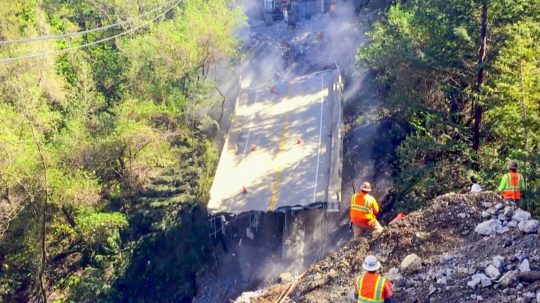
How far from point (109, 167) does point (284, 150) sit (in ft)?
23.9

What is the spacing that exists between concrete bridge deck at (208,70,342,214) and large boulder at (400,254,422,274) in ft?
26.2

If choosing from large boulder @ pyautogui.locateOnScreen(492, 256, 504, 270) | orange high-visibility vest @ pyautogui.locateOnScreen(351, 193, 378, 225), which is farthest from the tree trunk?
large boulder @ pyautogui.locateOnScreen(492, 256, 504, 270)

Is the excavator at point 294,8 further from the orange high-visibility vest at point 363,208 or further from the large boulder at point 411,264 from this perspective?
the large boulder at point 411,264

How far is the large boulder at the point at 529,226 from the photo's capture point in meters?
8.88

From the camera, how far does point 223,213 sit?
18750 mm

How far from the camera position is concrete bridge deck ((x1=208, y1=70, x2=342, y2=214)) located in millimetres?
19062

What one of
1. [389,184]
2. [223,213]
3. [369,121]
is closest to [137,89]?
[223,213]

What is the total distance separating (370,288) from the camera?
8.28 metres

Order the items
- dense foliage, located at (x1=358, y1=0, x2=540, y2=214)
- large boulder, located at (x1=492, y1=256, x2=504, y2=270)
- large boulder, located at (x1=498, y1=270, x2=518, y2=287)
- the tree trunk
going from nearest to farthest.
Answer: large boulder, located at (x1=498, y1=270, x2=518, y2=287)
large boulder, located at (x1=492, y1=256, x2=504, y2=270)
dense foliage, located at (x1=358, y1=0, x2=540, y2=214)
the tree trunk

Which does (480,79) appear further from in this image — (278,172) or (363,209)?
(278,172)

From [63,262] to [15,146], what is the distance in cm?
593

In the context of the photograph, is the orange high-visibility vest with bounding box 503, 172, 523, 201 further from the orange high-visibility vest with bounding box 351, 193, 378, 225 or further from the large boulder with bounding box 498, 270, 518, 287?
the large boulder with bounding box 498, 270, 518, 287

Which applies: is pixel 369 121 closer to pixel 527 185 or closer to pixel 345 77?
pixel 345 77

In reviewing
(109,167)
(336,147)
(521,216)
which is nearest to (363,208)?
(521,216)
